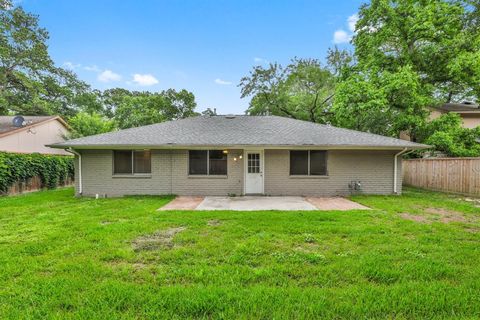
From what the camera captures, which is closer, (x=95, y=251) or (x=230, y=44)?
(x=95, y=251)

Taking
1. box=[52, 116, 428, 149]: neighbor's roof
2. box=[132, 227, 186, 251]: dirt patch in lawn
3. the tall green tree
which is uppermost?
the tall green tree

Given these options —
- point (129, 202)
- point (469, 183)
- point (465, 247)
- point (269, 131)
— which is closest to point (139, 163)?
point (129, 202)

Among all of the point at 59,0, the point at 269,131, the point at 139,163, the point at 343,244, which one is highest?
the point at 59,0

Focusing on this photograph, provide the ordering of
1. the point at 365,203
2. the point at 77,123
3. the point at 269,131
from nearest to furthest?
the point at 365,203, the point at 269,131, the point at 77,123

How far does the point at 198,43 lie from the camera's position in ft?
55.2

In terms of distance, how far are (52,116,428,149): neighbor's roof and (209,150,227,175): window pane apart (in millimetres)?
617

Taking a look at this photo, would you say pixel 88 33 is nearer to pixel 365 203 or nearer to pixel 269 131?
pixel 269 131

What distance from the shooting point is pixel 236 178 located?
32.7 ft

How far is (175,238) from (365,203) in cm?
634

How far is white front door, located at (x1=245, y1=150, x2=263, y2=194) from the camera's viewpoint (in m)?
9.98

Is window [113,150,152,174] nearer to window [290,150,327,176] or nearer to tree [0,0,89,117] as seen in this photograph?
window [290,150,327,176]

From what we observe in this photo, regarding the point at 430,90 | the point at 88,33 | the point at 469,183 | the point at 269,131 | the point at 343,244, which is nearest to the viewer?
the point at 343,244

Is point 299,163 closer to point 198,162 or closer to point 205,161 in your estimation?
point 205,161

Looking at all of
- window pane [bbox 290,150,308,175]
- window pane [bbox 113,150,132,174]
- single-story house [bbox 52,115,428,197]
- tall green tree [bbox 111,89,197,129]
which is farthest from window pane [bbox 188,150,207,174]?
tall green tree [bbox 111,89,197,129]
